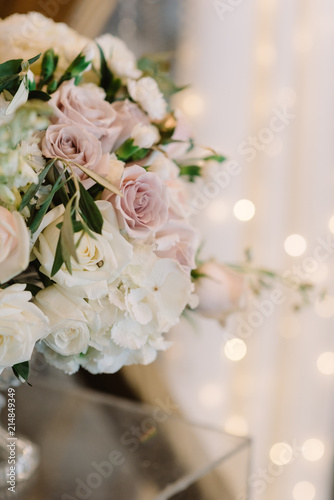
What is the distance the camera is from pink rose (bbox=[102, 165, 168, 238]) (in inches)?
23.0

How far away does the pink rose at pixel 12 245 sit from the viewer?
0.48 meters

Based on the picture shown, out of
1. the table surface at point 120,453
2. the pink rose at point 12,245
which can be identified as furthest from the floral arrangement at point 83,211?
the table surface at point 120,453

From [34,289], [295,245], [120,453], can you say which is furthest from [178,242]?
[295,245]

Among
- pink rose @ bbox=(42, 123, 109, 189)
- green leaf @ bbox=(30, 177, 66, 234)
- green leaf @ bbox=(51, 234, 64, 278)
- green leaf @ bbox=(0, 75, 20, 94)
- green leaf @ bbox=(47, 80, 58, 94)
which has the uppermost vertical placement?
green leaf @ bbox=(0, 75, 20, 94)

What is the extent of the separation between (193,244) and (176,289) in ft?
0.24

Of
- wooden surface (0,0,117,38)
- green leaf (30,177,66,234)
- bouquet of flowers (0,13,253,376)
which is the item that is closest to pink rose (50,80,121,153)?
bouquet of flowers (0,13,253,376)

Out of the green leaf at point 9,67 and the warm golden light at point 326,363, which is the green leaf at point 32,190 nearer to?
the green leaf at point 9,67

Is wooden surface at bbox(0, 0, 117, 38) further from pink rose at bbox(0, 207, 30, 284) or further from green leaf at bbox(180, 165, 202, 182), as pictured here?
pink rose at bbox(0, 207, 30, 284)

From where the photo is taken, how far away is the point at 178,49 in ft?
4.32

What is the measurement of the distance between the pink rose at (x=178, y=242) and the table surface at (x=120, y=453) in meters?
0.36

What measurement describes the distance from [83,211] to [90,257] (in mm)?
49

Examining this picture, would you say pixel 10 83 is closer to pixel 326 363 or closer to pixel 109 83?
pixel 109 83

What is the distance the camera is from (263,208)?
1296 millimetres

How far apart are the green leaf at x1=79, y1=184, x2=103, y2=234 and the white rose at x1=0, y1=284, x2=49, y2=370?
0.09 metres
